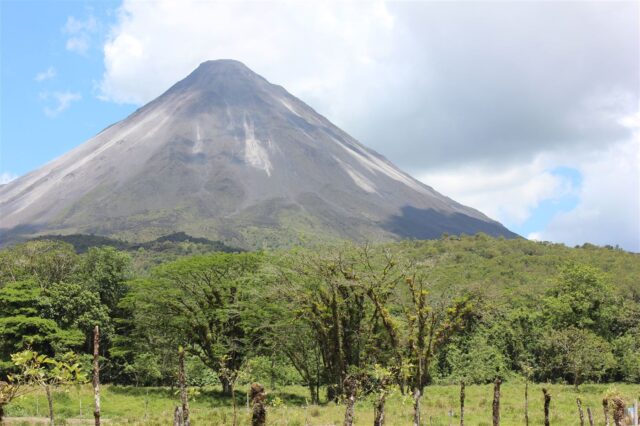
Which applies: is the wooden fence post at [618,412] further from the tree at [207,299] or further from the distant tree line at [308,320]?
the tree at [207,299]

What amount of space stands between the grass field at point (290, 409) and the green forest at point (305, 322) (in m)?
1.17

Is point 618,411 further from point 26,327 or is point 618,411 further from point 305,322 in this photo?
point 26,327

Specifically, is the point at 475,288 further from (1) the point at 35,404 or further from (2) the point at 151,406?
(1) the point at 35,404

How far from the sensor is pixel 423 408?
28141 mm

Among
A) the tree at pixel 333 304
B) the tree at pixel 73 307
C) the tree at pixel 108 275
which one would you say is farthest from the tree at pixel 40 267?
the tree at pixel 333 304

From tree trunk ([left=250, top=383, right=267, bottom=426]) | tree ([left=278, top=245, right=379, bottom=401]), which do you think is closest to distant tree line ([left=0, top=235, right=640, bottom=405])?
tree ([left=278, top=245, right=379, bottom=401])

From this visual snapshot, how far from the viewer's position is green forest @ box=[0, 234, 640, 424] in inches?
1185

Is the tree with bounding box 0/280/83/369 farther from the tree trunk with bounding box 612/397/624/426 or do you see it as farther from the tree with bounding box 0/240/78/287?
the tree trunk with bounding box 612/397/624/426

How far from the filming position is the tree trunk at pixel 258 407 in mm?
6895

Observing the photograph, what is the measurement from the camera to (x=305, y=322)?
107 feet

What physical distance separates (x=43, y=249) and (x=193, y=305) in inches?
1305

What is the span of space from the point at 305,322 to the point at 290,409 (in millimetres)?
5560

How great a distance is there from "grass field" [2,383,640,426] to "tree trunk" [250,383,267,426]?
12354mm

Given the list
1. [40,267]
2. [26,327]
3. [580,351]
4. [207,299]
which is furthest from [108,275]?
[580,351]
